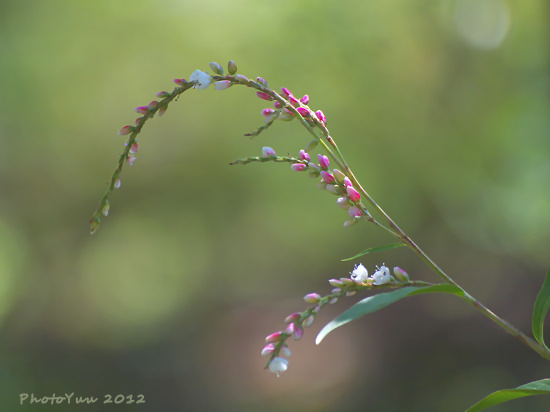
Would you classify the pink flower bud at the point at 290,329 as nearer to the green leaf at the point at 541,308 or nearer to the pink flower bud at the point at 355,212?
the pink flower bud at the point at 355,212

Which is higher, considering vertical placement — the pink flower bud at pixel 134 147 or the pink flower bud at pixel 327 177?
the pink flower bud at pixel 134 147

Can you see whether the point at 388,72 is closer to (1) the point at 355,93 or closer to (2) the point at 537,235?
(1) the point at 355,93

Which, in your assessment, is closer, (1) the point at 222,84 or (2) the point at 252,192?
(1) the point at 222,84

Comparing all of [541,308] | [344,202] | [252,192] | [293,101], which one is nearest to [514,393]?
[541,308]

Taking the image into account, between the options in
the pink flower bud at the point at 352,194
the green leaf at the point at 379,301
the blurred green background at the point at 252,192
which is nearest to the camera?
the green leaf at the point at 379,301

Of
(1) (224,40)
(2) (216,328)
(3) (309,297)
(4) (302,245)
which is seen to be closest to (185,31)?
(1) (224,40)

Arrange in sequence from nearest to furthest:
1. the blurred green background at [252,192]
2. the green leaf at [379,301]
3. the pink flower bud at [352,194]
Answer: the green leaf at [379,301] < the pink flower bud at [352,194] < the blurred green background at [252,192]

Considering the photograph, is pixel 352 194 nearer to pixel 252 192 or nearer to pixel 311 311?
pixel 311 311

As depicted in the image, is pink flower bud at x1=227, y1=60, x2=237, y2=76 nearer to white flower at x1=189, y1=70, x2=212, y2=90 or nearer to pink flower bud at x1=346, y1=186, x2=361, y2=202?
white flower at x1=189, y1=70, x2=212, y2=90

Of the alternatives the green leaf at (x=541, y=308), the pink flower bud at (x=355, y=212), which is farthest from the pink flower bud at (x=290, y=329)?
the green leaf at (x=541, y=308)

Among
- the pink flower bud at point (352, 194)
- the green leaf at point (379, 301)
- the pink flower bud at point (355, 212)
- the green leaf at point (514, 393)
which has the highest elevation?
the pink flower bud at point (352, 194)
